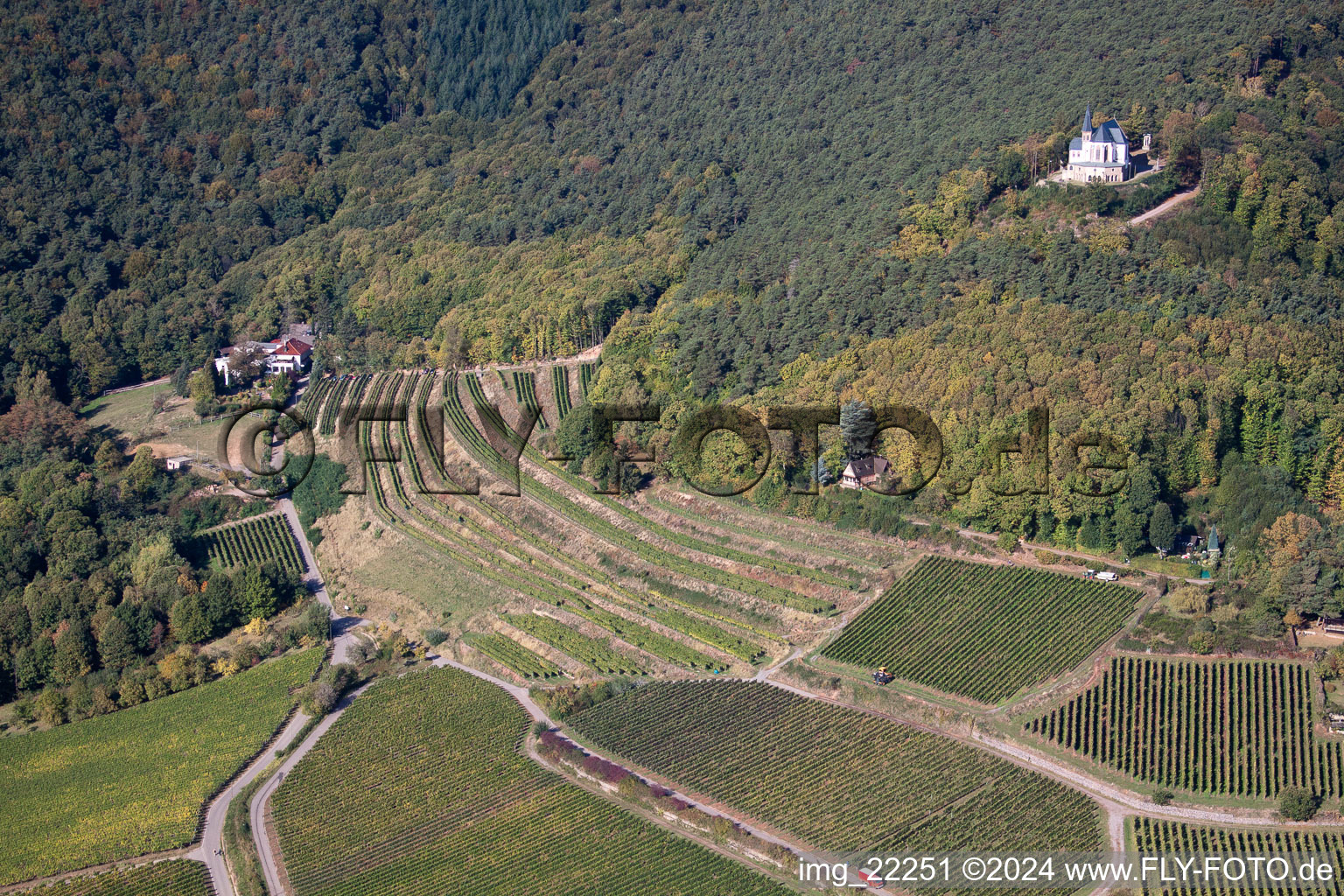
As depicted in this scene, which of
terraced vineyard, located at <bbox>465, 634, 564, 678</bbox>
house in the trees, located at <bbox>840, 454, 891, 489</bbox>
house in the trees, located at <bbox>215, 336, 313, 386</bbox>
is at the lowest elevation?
terraced vineyard, located at <bbox>465, 634, 564, 678</bbox>

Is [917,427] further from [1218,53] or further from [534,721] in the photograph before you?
[1218,53]

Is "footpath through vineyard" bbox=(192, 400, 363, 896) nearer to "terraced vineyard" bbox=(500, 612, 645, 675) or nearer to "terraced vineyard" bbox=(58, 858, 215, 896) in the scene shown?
"terraced vineyard" bbox=(58, 858, 215, 896)

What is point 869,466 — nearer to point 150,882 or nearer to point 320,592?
point 320,592

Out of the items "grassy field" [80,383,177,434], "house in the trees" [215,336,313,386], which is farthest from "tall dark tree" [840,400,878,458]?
"grassy field" [80,383,177,434]

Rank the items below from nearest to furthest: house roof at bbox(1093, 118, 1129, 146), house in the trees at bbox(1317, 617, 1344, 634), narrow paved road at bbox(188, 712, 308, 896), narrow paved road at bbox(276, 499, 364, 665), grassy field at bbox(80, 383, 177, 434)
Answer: narrow paved road at bbox(188, 712, 308, 896) → house in the trees at bbox(1317, 617, 1344, 634) → narrow paved road at bbox(276, 499, 364, 665) → house roof at bbox(1093, 118, 1129, 146) → grassy field at bbox(80, 383, 177, 434)

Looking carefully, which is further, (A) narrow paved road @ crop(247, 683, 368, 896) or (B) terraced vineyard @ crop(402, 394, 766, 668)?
(B) terraced vineyard @ crop(402, 394, 766, 668)

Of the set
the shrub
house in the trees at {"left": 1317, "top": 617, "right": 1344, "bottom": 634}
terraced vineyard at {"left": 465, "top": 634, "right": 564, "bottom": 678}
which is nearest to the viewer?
the shrub

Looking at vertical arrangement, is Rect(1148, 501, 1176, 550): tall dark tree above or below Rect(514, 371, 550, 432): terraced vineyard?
below

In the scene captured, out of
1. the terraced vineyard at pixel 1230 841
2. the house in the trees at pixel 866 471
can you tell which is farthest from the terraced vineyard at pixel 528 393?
the terraced vineyard at pixel 1230 841
